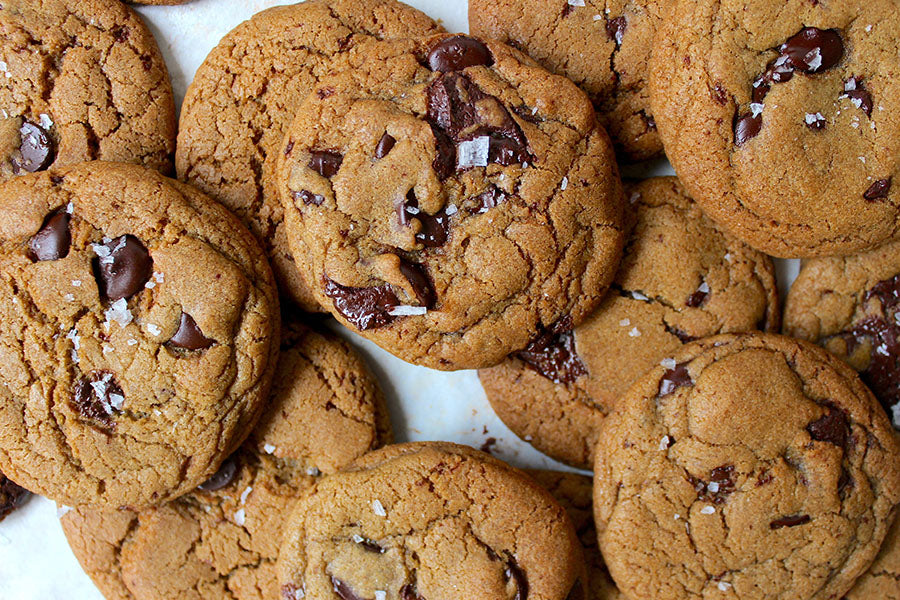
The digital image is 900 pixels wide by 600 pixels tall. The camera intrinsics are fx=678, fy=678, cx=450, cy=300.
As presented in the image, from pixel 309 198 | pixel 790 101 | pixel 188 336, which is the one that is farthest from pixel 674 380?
pixel 188 336

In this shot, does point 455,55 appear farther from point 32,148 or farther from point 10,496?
point 10,496

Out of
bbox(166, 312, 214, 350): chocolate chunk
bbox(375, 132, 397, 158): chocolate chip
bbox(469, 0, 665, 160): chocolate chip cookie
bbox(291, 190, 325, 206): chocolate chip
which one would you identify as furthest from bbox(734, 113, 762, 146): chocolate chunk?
bbox(166, 312, 214, 350): chocolate chunk

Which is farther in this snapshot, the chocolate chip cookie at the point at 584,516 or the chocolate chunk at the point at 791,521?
the chocolate chip cookie at the point at 584,516

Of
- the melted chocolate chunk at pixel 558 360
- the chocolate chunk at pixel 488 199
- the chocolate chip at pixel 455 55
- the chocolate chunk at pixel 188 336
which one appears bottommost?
the melted chocolate chunk at pixel 558 360

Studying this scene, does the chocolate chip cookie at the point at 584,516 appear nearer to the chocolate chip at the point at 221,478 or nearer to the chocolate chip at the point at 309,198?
the chocolate chip at the point at 221,478

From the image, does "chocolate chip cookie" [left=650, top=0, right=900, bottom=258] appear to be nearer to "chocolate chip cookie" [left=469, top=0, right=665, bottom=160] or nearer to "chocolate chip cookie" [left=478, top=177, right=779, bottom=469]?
"chocolate chip cookie" [left=469, top=0, right=665, bottom=160]

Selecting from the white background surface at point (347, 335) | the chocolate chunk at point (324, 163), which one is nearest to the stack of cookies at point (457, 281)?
the chocolate chunk at point (324, 163)

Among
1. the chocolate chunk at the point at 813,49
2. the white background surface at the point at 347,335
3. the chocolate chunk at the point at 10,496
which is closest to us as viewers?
the chocolate chunk at the point at 813,49
